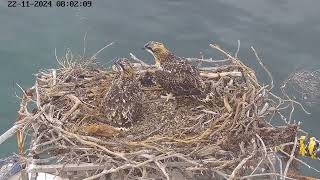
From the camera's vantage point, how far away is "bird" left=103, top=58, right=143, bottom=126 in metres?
4.73

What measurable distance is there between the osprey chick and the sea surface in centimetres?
622

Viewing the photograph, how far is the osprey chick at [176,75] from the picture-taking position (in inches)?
197

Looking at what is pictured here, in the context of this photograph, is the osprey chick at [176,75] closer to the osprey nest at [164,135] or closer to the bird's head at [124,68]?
the osprey nest at [164,135]

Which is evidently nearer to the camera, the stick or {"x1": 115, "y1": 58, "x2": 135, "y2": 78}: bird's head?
the stick

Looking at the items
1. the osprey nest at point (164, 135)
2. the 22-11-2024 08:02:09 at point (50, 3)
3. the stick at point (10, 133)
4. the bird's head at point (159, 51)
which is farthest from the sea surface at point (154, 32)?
the stick at point (10, 133)

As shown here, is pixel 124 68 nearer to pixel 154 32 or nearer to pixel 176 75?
pixel 176 75

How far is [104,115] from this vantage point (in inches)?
193

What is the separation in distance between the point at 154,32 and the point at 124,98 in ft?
25.2

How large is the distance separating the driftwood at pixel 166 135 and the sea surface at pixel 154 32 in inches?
254

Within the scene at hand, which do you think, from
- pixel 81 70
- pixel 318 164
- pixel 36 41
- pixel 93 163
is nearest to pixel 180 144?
pixel 93 163

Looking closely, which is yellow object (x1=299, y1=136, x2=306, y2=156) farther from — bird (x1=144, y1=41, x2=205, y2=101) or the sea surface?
the sea surface

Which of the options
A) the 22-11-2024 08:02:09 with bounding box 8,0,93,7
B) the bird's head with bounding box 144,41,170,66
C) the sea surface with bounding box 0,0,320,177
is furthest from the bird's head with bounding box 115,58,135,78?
the 22-11-2024 08:02:09 with bounding box 8,0,93,7

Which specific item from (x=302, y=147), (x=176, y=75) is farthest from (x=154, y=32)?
(x=302, y=147)

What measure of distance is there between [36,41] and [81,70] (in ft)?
23.7
